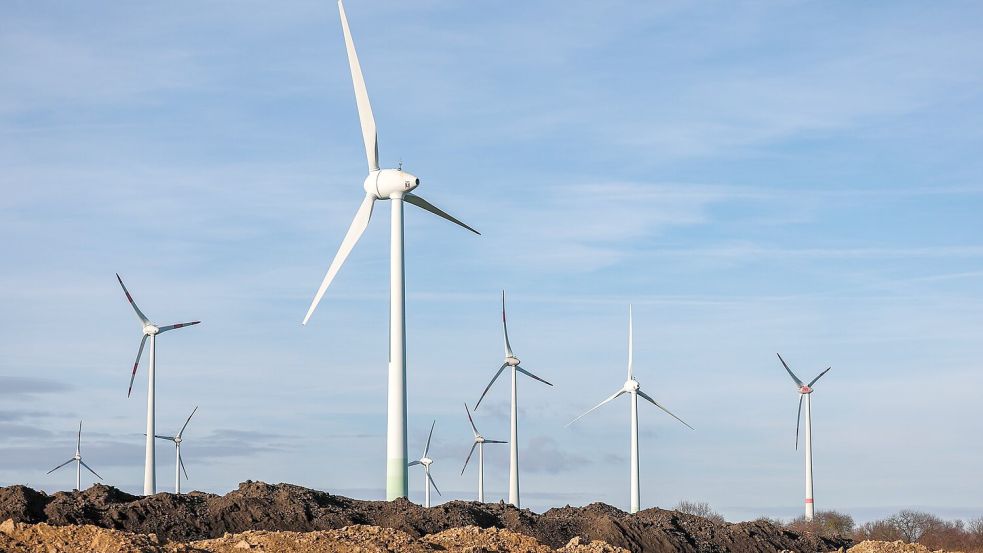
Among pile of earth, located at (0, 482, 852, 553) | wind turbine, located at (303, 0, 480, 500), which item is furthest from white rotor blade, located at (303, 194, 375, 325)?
pile of earth, located at (0, 482, 852, 553)

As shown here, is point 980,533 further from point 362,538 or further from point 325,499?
point 362,538

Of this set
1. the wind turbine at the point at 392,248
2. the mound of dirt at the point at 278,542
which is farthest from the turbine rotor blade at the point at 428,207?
the mound of dirt at the point at 278,542

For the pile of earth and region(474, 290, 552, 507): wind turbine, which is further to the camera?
region(474, 290, 552, 507): wind turbine

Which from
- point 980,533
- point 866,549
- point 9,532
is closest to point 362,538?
point 9,532

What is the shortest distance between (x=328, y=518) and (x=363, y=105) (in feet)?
73.9

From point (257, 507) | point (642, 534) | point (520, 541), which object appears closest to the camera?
point (520, 541)

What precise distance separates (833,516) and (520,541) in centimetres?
7376

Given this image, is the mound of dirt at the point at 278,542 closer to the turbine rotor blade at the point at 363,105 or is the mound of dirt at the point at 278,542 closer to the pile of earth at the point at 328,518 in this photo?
the pile of earth at the point at 328,518

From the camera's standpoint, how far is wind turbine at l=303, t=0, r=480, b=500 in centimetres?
6119

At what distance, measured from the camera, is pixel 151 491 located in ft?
277

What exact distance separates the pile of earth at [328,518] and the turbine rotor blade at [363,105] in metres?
17.5

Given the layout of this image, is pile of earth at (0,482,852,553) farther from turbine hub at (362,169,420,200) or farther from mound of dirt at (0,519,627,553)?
turbine hub at (362,169,420,200)

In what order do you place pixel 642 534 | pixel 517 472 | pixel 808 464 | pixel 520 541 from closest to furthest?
1. pixel 520 541
2. pixel 642 534
3. pixel 517 472
4. pixel 808 464

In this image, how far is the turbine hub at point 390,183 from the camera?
66000 mm
